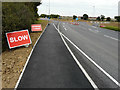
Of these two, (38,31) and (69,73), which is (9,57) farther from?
(38,31)

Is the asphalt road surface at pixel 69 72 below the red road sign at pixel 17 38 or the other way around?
below

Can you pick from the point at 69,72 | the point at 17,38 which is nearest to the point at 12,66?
the point at 17,38

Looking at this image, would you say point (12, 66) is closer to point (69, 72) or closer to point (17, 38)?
point (17, 38)

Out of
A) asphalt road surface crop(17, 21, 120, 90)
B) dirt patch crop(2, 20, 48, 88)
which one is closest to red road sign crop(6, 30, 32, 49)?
dirt patch crop(2, 20, 48, 88)

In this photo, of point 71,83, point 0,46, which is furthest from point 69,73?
point 0,46

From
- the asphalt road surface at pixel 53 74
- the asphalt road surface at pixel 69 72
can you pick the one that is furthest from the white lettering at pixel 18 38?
the asphalt road surface at pixel 53 74

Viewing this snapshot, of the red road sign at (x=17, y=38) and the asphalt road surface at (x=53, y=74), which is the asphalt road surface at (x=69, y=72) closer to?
the asphalt road surface at (x=53, y=74)

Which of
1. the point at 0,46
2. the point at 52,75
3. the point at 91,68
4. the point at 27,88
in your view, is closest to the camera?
the point at 27,88

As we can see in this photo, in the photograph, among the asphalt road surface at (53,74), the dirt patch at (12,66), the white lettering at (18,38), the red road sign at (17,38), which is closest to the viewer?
the asphalt road surface at (53,74)

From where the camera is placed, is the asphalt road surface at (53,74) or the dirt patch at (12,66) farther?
the dirt patch at (12,66)

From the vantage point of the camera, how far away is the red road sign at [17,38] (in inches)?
345

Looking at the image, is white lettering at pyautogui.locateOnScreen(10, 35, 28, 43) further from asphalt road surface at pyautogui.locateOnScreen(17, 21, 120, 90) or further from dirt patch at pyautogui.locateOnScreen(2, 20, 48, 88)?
asphalt road surface at pyautogui.locateOnScreen(17, 21, 120, 90)

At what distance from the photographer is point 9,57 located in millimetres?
8203

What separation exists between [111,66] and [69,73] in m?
2.77
